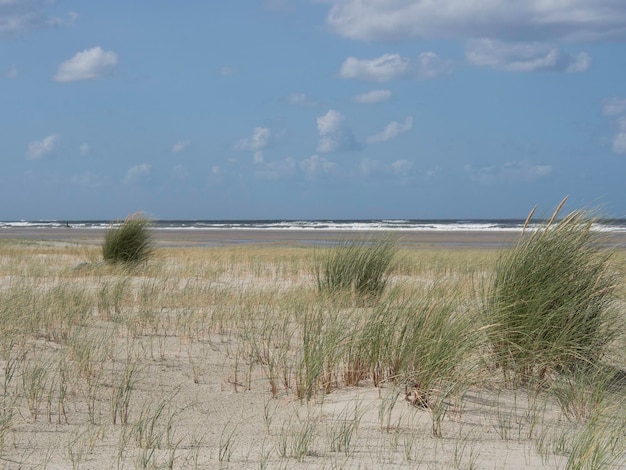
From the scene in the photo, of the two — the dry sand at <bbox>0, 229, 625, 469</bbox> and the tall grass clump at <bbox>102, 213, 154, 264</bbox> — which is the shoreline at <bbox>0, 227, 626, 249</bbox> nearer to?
the tall grass clump at <bbox>102, 213, 154, 264</bbox>

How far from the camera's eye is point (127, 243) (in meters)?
14.4

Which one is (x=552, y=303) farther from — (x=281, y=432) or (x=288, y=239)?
(x=288, y=239)

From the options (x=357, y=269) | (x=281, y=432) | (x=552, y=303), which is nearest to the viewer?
(x=281, y=432)

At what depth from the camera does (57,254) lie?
19141 millimetres

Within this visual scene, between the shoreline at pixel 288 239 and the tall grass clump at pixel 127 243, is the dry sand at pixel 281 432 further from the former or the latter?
the shoreline at pixel 288 239

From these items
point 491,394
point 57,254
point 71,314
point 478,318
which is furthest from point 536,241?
point 57,254

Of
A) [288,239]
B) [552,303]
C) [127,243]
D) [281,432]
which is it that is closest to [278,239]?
[288,239]

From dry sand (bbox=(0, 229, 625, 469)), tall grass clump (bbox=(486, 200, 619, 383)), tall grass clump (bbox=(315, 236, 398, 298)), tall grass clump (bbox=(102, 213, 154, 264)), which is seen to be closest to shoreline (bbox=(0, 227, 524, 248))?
tall grass clump (bbox=(102, 213, 154, 264))

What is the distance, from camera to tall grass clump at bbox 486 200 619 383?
5.64m

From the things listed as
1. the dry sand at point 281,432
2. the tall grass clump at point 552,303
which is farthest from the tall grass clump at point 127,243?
the tall grass clump at point 552,303

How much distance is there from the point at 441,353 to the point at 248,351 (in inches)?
85.8

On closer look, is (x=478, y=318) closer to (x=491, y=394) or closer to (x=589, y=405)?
(x=491, y=394)

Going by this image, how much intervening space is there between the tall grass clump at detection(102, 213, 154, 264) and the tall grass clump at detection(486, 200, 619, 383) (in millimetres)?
9498

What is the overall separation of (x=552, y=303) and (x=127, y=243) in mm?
10093
